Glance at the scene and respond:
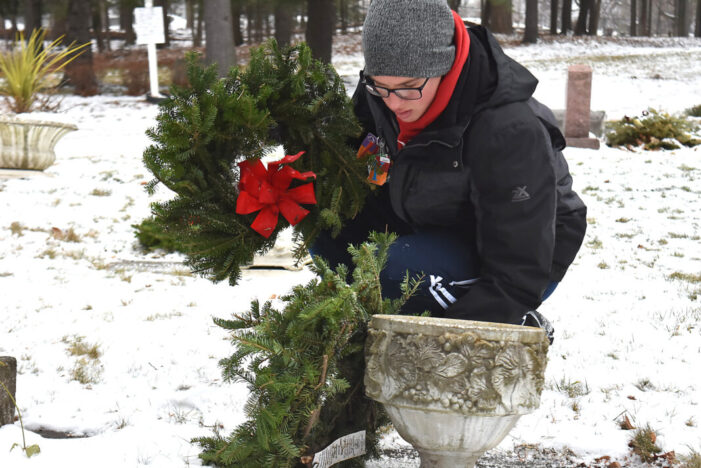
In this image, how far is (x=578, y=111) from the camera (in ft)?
32.6

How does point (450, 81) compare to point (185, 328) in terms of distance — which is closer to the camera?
point (450, 81)

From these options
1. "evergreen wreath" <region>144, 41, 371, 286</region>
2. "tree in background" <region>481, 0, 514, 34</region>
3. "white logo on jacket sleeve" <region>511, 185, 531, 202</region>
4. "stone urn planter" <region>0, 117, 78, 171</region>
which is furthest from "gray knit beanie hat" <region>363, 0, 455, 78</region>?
"tree in background" <region>481, 0, 514, 34</region>

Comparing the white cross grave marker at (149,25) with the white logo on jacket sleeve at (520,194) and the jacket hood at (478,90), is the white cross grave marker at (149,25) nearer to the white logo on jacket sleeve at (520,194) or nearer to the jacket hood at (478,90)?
the jacket hood at (478,90)

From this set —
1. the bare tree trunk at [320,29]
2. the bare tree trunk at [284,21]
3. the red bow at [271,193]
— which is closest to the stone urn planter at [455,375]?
the red bow at [271,193]

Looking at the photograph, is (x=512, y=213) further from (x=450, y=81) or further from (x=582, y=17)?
(x=582, y=17)

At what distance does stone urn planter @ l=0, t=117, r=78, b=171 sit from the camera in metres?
7.39

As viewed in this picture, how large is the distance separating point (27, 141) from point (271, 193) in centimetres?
628

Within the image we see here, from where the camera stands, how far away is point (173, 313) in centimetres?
387

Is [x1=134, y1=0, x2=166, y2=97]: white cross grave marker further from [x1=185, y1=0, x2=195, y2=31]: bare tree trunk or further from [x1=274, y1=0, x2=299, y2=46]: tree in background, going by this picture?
[x1=185, y1=0, x2=195, y2=31]: bare tree trunk

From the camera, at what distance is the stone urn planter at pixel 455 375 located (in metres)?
1.74

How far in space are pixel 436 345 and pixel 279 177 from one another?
0.73m

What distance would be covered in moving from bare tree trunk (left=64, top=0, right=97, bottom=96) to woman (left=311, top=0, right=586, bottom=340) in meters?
14.9

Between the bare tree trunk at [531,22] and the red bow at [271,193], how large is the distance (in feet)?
76.9

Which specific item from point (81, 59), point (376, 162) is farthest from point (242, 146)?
point (81, 59)
